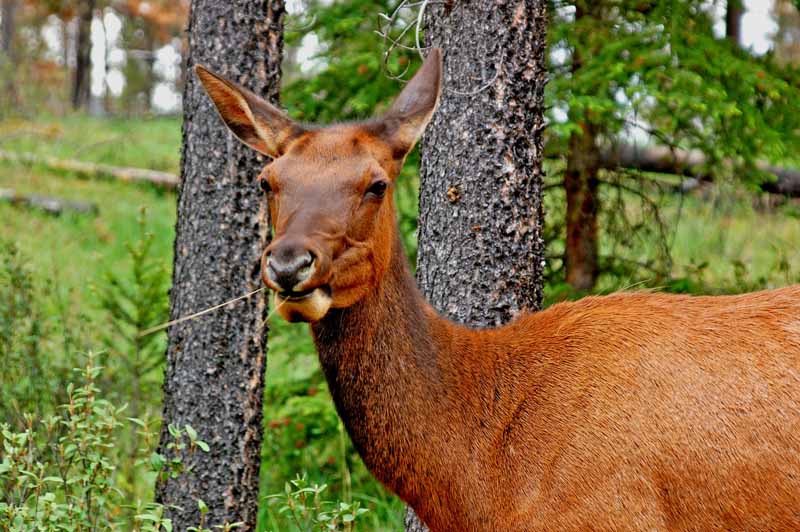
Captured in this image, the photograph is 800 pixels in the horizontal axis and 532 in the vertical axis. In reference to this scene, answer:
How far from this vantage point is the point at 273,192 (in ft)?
12.9

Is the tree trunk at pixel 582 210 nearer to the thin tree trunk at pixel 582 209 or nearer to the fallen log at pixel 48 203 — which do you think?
the thin tree trunk at pixel 582 209

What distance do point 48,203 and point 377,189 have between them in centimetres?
1298

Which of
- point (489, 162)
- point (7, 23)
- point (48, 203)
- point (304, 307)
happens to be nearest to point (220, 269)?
point (489, 162)

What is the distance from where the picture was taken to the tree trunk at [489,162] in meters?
4.86

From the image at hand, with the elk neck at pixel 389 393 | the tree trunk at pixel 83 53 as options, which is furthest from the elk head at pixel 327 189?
the tree trunk at pixel 83 53

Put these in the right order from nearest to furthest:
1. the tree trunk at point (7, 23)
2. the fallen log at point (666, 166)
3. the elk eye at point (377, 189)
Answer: the elk eye at point (377, 189), the fallen log at point (666, 166), the tree trunk at point (7, 23)

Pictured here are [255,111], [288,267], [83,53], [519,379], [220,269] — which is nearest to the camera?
[288,267]

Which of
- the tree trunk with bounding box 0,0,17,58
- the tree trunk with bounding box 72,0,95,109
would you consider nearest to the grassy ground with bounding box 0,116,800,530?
the tree trunk with bounding box 72,0,95,109

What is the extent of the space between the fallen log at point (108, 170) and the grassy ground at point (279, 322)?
196 mm

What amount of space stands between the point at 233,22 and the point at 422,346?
2487mm

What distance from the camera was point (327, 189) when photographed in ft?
12.3

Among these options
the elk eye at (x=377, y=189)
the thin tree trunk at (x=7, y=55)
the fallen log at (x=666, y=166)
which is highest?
the thin tree trunk at (x=7, y=55)

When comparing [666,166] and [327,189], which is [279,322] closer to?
[666,166]

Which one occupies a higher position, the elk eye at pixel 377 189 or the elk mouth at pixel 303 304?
the elk eye at pixel 377 189
